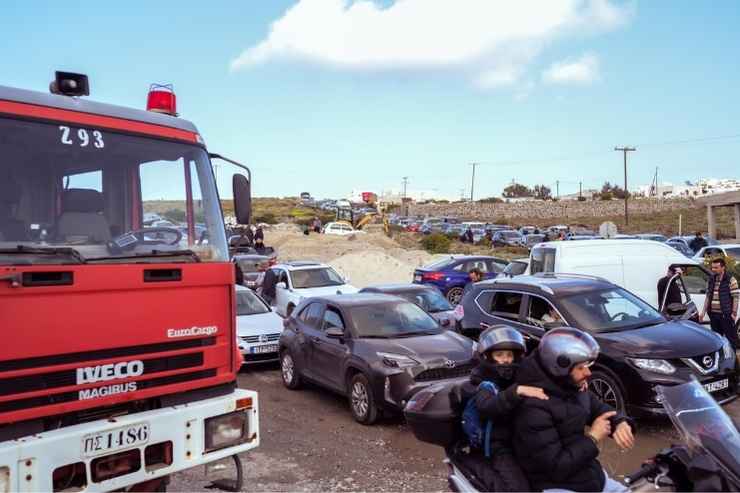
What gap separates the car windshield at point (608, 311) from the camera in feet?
26.5

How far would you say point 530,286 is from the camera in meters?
8.88

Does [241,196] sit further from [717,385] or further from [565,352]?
[717,385]

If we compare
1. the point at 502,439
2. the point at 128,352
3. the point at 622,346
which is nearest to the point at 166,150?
the point at 128,352

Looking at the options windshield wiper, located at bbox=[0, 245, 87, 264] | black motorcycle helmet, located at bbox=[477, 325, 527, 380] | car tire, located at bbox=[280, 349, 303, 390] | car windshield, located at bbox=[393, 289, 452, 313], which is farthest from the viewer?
car windshield, located at bbox=[393, 289, 452, 313]

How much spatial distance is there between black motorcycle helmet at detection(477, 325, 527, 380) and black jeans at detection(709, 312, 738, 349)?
27.1ft

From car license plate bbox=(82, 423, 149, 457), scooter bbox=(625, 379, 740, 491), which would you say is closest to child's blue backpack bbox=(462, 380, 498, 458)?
scooter bbox=(625, 379, 740, 491)

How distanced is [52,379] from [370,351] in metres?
4.51

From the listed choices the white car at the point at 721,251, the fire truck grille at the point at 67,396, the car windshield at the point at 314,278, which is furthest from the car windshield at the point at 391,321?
the white car at the point at 721,251

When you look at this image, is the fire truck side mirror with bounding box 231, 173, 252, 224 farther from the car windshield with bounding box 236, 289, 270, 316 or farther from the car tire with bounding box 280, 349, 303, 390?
the car windshield with bounding box 236, 289, 270, 316

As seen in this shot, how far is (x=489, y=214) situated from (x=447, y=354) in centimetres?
8970

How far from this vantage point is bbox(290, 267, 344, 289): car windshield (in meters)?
16.1

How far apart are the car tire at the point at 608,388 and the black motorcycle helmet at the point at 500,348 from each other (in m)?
3.89

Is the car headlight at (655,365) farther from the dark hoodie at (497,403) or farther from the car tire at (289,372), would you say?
the car tire at (289,372)

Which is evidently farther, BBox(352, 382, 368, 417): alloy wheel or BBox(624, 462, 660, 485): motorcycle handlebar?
BBox(352, 382, 368, 417): alloy wheel
